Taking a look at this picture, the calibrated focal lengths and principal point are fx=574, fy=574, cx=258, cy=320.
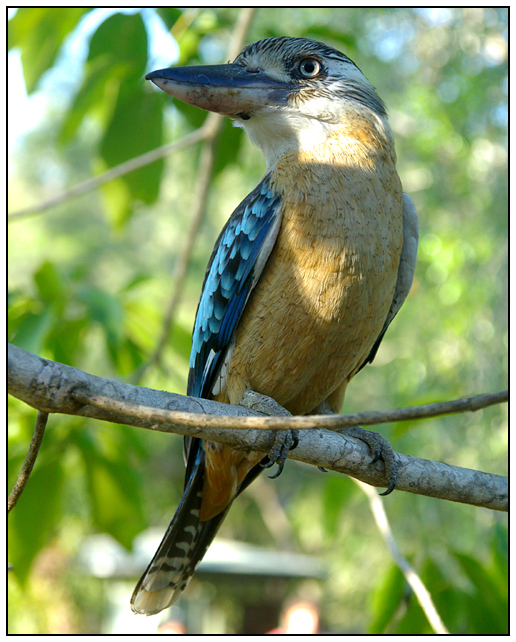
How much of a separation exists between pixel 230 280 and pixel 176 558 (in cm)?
156

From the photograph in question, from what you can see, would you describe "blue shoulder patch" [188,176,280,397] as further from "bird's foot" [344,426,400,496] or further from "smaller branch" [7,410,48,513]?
"smaller branch" [7,410,48,513]


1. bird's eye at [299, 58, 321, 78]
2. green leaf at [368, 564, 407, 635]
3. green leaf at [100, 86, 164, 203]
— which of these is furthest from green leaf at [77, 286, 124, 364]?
green leaf at [368, 564, 407, 635]

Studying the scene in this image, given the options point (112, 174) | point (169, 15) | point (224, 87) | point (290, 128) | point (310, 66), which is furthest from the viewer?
point (169, 15)

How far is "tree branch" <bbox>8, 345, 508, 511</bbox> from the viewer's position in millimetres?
1344

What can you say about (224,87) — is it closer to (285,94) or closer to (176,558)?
(285,94)

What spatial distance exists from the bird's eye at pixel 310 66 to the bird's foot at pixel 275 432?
1.65m

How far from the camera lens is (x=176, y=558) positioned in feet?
10.2

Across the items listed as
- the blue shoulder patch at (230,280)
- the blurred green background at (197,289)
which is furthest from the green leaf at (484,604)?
the blue shoulder patch at (230,280)

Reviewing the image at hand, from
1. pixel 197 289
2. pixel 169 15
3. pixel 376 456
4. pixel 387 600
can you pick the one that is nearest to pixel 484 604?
pixel 387 600

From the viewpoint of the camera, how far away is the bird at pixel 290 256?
2.54m

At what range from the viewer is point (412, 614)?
3107 millimetres

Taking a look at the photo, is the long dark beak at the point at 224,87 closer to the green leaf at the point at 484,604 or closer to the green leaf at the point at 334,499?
the green leaf at the point at 334,499

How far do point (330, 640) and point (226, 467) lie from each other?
0.94 meters

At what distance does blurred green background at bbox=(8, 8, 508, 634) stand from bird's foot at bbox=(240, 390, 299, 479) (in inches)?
31.7
